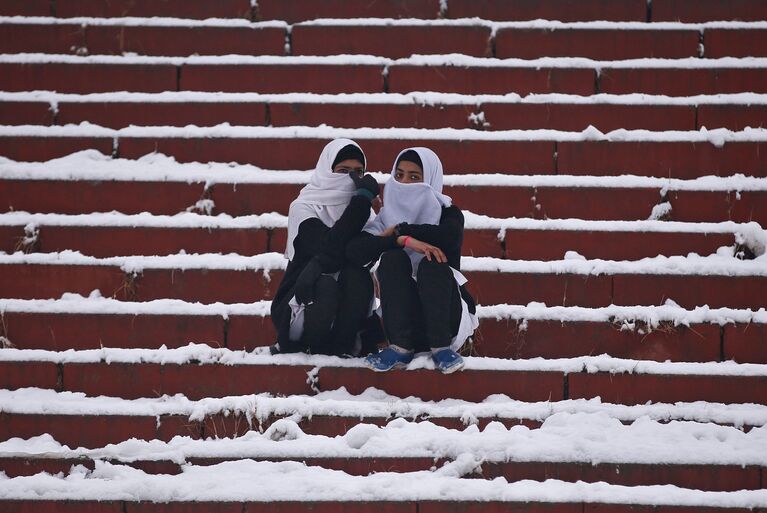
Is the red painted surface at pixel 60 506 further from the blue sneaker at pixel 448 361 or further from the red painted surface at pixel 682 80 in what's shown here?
the red painted surface at pixel 682 80

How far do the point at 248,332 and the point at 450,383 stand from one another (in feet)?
3.55

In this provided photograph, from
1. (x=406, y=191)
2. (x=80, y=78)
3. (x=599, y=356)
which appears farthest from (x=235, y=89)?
(x=599, y=356)

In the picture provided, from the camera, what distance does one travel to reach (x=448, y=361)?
185 inches

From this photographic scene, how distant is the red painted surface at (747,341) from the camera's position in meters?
4.99

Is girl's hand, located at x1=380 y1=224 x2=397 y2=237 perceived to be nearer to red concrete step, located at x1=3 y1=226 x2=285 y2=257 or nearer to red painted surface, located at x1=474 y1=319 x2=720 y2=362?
red painted surface, located at x1=474 y1=319 x2=720 y2=362

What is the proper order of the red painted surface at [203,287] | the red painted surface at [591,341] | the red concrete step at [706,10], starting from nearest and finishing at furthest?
the red painted surface at [591,341] < the red painted surface at [203,287] < the red concrete step at [706,10]

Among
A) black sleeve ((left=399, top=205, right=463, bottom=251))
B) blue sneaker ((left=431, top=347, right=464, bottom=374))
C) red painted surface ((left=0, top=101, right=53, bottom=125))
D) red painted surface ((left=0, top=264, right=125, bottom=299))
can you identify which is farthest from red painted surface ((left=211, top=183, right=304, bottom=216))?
blue sneaker ((left=431, top=347, right=464, bottom=374))

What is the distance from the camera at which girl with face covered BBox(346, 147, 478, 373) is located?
4.71 meters

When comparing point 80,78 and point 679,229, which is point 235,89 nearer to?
point 80,78

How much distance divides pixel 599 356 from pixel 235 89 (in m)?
3.11

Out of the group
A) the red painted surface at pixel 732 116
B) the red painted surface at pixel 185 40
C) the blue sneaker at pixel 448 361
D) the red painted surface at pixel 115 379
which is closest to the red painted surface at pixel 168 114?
the red painted surface at pixel 185 40

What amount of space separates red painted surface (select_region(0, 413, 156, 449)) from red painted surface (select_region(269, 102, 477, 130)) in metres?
2.56

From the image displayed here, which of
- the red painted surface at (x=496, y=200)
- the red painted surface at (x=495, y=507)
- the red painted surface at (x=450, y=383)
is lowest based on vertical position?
the red painted surface at (x=495, y=507)

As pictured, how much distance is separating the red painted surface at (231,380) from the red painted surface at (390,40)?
2.91m
